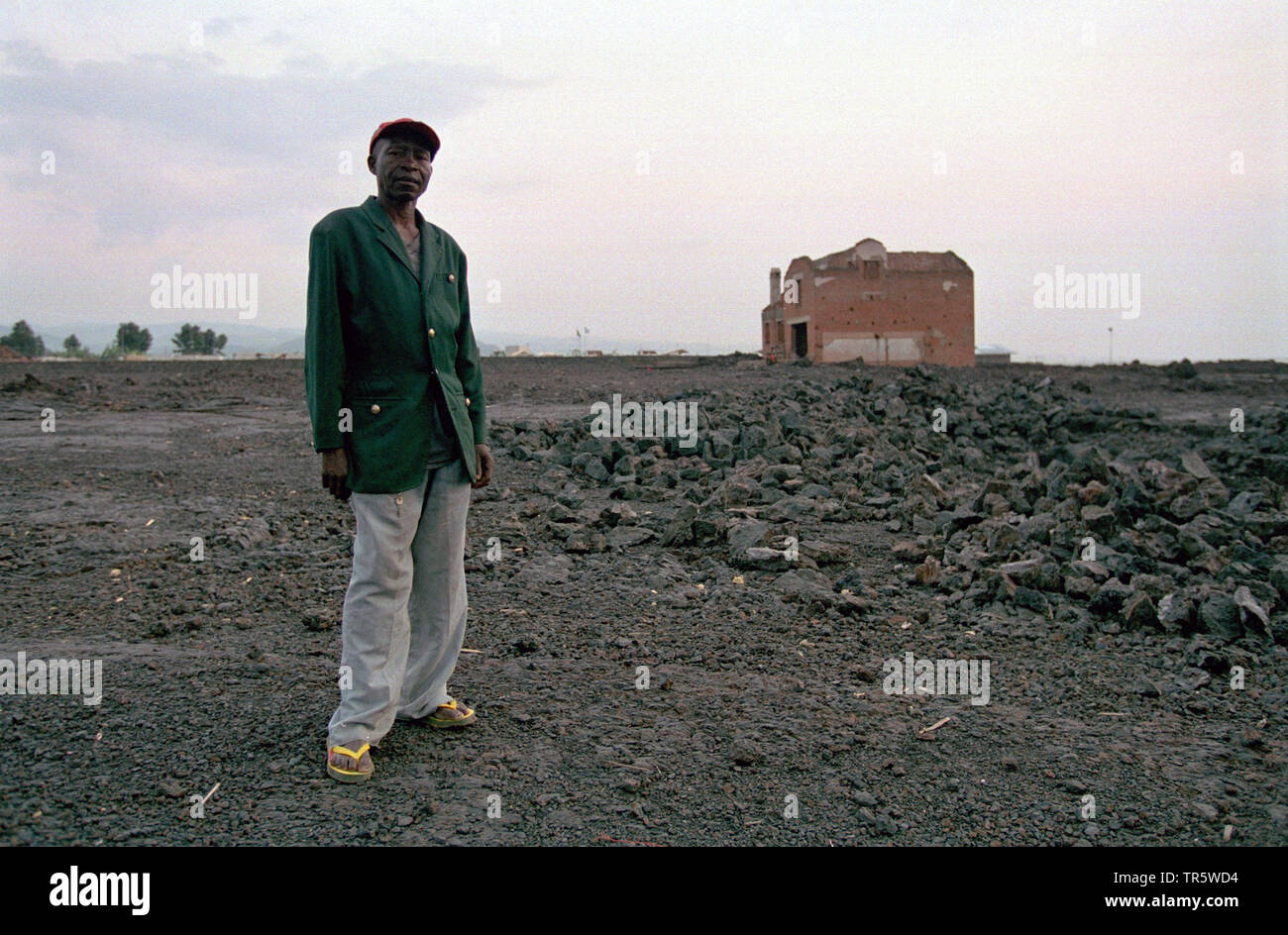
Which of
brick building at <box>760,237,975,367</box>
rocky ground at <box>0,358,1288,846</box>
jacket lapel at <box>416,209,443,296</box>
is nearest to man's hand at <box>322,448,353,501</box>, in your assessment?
jacket lapel at <box>416,209,443,296</box>

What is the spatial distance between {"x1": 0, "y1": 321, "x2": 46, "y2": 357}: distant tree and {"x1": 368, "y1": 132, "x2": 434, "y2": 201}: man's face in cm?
4970

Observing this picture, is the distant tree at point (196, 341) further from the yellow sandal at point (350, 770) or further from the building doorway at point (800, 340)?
the yellow sandal at point (350, 770)

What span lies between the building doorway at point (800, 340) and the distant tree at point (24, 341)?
35925mm

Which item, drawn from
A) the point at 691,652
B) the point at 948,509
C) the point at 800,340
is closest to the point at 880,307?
the point at 800,340

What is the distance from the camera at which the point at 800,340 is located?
33719mm

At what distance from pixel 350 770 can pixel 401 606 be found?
0.58m

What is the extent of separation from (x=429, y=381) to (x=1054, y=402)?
A: 18205 millimetres

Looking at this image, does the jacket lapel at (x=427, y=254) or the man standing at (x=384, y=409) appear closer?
the man standing at (x=384, y=409)

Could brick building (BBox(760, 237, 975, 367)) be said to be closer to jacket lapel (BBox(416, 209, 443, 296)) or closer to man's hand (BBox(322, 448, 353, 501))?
jacket lapel (BBox(416, 209, 443, 296))

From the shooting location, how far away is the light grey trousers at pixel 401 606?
3.29m

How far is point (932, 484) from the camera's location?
9266 mm

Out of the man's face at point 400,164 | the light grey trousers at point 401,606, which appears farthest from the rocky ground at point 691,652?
the man's face at point 400,164

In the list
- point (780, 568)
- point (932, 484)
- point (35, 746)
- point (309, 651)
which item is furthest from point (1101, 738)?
point (932, 484)
